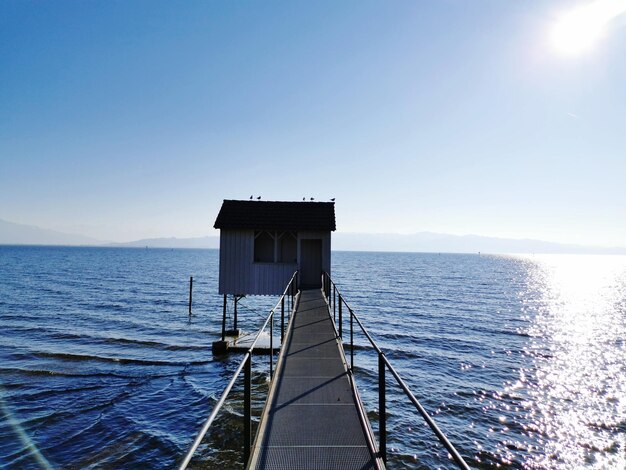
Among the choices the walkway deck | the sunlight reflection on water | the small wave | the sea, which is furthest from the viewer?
the small wave

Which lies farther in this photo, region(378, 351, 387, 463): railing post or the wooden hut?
the wooden hut

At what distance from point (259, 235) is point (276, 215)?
1.37 m

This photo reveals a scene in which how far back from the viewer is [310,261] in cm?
1917

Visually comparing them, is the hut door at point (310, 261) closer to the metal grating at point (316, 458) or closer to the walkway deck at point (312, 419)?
the walkway deck at point (312, 419)

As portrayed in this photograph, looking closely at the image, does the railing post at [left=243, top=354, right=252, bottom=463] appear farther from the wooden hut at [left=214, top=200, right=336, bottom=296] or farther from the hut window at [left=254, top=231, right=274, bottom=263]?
the hut window at [left=254, top=231, right=274, bottom=263]

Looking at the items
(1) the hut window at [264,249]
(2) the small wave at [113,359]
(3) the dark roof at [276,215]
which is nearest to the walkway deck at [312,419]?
(3) the dark roof at [276,215]

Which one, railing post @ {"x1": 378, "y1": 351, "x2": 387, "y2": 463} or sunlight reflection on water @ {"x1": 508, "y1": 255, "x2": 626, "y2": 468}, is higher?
railing post @ {"x1": 378, "y1": 351, "x2": 387, "y2": 463}

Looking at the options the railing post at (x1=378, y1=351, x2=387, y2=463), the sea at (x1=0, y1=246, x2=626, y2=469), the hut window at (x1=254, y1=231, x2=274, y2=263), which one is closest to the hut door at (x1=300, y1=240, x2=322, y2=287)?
the hut window at (x1=254, y1=231, x2=274, y2=263)

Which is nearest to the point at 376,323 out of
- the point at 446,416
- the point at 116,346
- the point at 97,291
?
the point at 446,416

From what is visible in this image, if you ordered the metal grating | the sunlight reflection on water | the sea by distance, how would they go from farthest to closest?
the sunlight reflection on water < the sea < the metal grating

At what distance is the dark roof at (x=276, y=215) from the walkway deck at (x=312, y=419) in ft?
31.0

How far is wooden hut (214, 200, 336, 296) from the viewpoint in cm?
1798

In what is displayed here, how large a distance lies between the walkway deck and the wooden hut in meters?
9.19

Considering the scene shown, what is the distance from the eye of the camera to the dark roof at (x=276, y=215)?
58.7 feet
